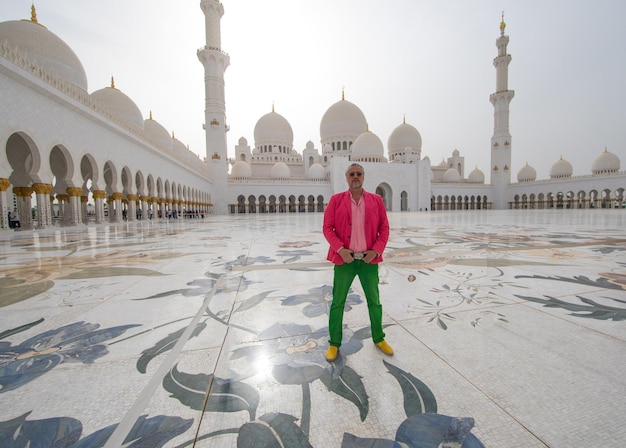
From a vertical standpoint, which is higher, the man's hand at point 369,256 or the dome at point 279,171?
the dome at point 279,171

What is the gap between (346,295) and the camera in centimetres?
131

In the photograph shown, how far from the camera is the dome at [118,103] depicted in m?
15.6

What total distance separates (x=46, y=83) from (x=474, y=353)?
11.1m

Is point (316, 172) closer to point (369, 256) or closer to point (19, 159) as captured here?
point (19, 159)

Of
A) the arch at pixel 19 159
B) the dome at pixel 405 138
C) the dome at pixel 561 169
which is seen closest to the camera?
the arch at pixel 19 159

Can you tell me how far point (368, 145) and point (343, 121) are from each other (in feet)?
17.3

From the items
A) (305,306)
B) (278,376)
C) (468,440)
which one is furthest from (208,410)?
(305,306)

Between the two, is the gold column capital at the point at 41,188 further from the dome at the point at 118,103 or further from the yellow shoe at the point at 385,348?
the yellow shoe at the point at 385,348

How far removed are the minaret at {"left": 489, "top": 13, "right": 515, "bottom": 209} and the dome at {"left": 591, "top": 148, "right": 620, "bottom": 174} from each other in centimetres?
701

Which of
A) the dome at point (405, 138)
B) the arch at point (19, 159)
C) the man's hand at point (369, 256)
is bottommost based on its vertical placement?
the man's hand at point (369, 256)

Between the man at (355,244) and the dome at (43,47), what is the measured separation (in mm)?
14392

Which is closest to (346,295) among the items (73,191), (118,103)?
(73,191)

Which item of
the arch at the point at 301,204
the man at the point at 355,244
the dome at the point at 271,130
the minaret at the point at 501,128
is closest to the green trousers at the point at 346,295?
the man at the point at 355,244

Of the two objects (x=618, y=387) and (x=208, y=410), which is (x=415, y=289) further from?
(x=208, y=410)
